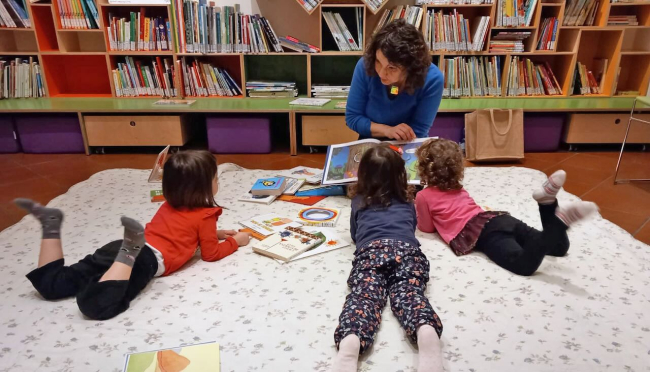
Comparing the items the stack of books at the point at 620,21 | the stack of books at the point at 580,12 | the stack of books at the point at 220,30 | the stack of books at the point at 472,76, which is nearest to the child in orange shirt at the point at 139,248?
the stack of books at the point at 220,30

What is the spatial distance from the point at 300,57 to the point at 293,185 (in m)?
1.81

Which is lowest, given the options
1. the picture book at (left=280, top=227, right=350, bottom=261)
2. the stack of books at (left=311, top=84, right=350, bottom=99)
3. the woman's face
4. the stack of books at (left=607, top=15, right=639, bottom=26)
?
the picture book at (left=280, top=227, right=350, bottom=261)

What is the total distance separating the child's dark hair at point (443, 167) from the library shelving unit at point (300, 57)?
1.61m

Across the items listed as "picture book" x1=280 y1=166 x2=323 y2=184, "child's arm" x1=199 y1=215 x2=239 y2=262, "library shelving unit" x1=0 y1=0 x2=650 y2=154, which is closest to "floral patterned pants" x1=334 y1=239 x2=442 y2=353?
"child's arm" x1=199 y1=215 x2=239 y2=262

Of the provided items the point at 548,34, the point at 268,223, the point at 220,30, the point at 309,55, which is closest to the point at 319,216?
the point at 268,223

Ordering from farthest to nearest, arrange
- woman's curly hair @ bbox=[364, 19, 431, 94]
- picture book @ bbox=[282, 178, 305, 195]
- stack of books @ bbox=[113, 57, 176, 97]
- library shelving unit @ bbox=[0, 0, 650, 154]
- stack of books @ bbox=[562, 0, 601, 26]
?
1. stack of books @ bbox=[113, 57, 176, 97]
2. stack of books @ bbox=[562, 0, 601, 26]
3. library shelving unit @ bbox=[0, 0, 650, 154]
4. picture book @ bbox=[282, 178, 305, 195]
5. woman's curly hair @ bbox=[364, 19, 431, 94]

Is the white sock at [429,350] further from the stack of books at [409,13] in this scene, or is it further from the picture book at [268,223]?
the stack of books at [409,13]

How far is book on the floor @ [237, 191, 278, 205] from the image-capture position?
2.60 metres

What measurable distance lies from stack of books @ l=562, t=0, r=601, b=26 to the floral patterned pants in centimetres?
318

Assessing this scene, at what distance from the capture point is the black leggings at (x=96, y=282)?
1.55 meters

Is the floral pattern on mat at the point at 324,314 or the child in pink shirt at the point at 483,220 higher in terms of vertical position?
the child in pink shirt at the point at 483,220

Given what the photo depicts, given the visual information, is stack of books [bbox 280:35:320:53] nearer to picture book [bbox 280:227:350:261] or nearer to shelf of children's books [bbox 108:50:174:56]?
shelf of children's books [bbox 108:50:174:56]

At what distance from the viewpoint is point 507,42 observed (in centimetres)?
380

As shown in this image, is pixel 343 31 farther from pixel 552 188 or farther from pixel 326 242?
pixel 552 188
